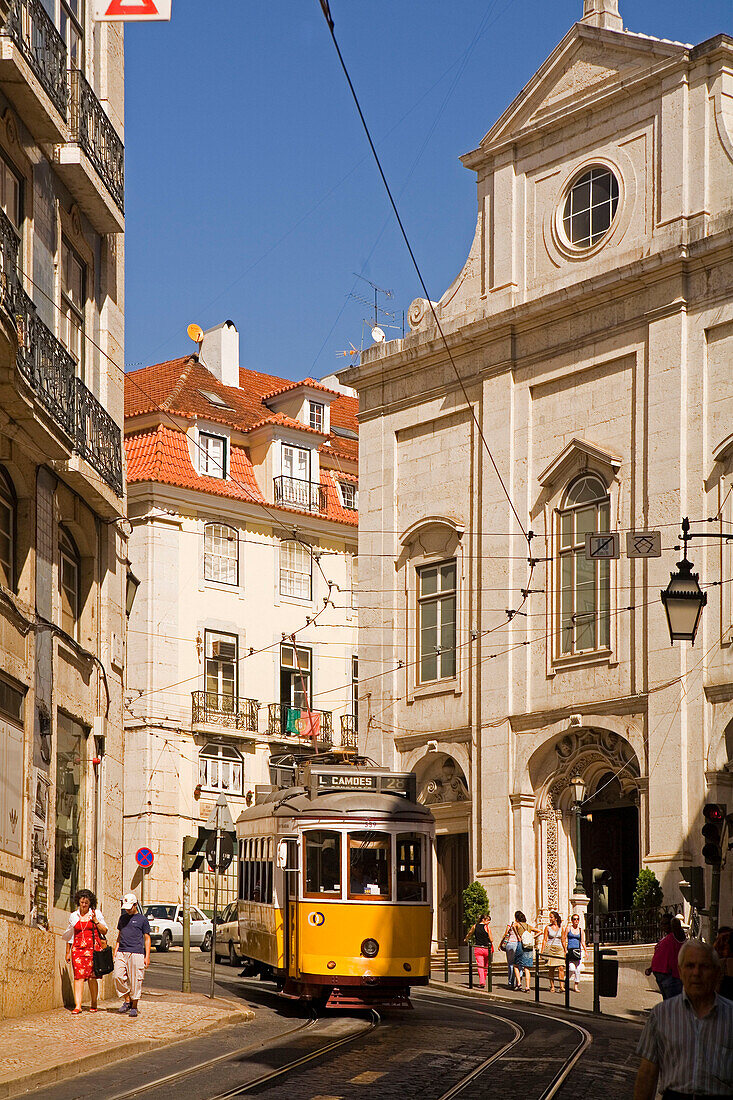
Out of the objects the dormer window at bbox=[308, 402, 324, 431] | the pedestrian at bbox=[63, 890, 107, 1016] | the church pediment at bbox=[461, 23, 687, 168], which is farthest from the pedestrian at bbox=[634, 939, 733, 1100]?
the dormer window at bbox=[308, 402, 324, 431]

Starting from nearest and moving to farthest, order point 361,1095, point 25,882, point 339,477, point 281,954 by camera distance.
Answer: point 361,1095
point 25,882
point 281,954
point 339,477

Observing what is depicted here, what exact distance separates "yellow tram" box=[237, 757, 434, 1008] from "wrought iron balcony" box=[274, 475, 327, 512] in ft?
99.9

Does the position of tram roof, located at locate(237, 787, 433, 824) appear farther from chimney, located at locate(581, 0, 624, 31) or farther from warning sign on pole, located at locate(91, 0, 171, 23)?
chimney, located at locate(581, 0, 624, 31)

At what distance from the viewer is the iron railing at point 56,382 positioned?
2041cm

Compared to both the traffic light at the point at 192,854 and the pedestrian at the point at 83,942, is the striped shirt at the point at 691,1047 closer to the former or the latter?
the pedestrian at the point at 83,942

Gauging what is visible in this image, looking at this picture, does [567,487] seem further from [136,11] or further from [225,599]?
[136,11]

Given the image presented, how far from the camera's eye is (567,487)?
37312 millimetres

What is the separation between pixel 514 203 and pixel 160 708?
17729 millimetres

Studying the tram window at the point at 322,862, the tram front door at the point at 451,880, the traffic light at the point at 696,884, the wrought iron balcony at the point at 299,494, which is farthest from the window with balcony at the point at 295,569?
the traffic light at the point at 696,884

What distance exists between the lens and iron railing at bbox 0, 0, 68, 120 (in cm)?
2162

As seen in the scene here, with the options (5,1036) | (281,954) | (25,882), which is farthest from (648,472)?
(5,1036)

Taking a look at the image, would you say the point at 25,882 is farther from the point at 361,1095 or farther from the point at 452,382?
the point at 452,382

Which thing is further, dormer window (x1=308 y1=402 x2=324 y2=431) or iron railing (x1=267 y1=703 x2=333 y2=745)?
dormer window (x1=308 y1=402 x2=324 y2=431)

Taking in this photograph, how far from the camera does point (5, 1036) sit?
1777cm
